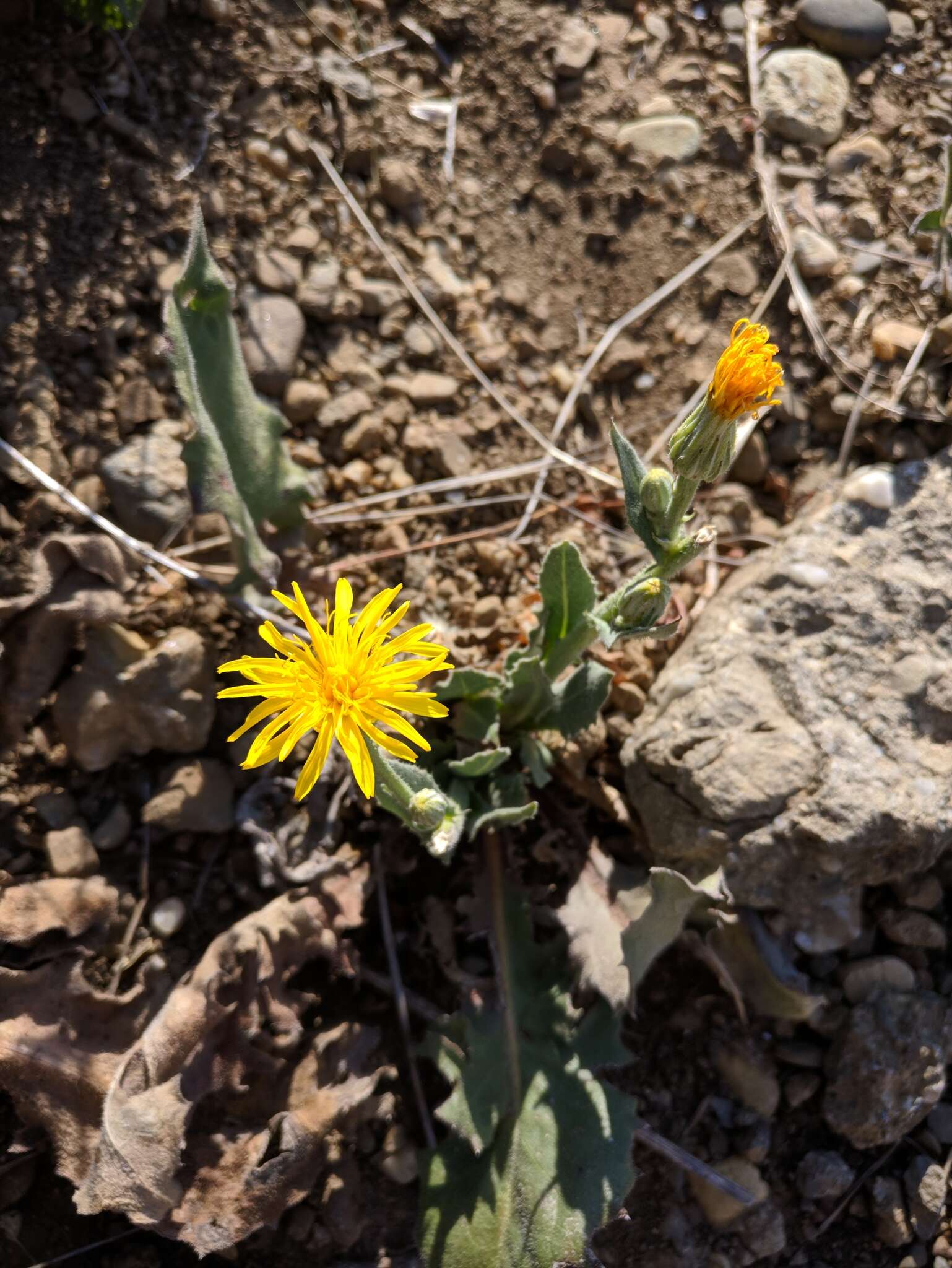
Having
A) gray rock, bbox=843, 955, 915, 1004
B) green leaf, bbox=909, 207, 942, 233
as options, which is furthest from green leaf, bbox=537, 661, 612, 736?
green leaf, bbox=909, 207, 942, 233

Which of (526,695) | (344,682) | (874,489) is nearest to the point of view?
(344,682)

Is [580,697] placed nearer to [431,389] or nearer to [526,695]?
[526,695]

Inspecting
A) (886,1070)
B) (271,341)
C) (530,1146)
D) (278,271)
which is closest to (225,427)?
(271,341)

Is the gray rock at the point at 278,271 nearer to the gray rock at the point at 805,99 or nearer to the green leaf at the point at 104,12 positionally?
the green leaf at the point at 104,12

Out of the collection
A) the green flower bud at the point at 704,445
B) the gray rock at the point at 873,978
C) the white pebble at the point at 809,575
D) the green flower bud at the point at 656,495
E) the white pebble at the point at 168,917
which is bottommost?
the gray rock at the point at 873,978

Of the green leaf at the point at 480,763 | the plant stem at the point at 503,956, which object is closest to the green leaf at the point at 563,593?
the green leaf at the point at 480,763

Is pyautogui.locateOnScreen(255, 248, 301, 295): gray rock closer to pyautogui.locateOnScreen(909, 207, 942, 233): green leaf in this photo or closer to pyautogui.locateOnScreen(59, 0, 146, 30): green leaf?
pyautogui.locateOnScreen(59, 0, 146, 30): green leaf
